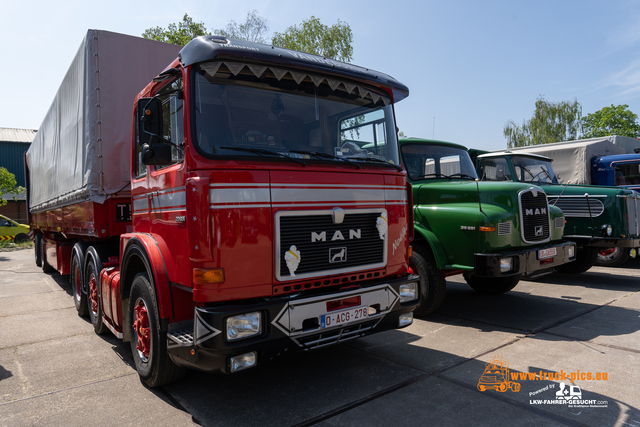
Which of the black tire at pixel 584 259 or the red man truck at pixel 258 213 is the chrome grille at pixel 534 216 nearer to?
the red man truck at pixel 258 213

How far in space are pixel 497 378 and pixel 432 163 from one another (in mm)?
3497

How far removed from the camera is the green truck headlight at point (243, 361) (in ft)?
9.43

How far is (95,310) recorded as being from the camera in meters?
5.42

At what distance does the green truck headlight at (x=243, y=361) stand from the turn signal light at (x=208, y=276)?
55 cm

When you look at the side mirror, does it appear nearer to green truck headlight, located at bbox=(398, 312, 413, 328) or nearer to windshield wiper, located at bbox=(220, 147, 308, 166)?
windshield wiper, located at bbox=(220, 147, 308, 166)

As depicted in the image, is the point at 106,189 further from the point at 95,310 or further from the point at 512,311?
the point at 512,311

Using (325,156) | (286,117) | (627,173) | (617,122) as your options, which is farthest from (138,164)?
(617,122)

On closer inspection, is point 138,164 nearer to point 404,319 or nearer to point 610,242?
point 404,319

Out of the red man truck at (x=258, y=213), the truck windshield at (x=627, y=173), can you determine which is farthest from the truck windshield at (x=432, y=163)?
the truck windshield at (x=627, y=173)

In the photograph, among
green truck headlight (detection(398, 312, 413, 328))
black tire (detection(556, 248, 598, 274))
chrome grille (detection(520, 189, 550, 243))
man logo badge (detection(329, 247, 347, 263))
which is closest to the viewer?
man logo badge (detection(329, 247, 347, 263))

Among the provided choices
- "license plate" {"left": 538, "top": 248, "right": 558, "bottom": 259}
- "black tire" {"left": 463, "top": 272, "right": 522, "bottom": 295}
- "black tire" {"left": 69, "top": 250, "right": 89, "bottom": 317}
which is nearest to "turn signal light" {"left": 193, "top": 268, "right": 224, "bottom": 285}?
"black tire" {"left": 69, "top": 250, "right": 89, "bottom": 317}

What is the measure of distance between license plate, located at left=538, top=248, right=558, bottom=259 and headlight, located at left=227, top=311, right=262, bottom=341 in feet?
13.1

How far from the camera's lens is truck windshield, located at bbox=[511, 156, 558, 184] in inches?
291

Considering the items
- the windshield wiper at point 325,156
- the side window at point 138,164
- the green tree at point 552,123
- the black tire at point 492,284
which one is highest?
the green tree at point 552,123
